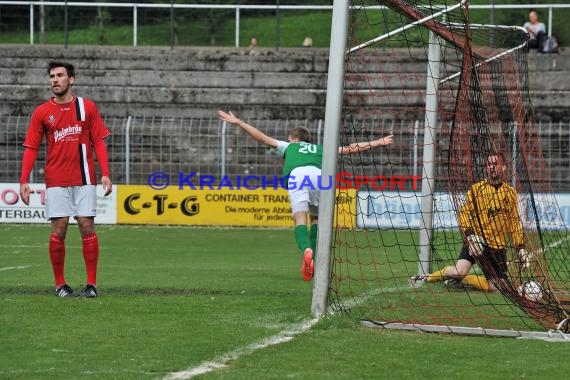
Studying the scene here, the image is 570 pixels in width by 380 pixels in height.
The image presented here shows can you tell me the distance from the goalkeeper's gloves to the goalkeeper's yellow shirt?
0.54ft

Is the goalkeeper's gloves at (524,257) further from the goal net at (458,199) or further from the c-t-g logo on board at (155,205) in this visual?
the c-t-g logo on board at (155,205)

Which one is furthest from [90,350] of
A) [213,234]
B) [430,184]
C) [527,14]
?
[527,14]

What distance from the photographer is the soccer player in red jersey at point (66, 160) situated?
32.6 ft

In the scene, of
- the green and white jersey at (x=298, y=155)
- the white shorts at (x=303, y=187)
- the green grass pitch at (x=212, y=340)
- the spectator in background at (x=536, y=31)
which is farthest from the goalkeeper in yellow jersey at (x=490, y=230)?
the spectator in background at (x=536, y=31)

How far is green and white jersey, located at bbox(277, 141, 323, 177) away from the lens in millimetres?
12344

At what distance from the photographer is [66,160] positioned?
32.6 feet

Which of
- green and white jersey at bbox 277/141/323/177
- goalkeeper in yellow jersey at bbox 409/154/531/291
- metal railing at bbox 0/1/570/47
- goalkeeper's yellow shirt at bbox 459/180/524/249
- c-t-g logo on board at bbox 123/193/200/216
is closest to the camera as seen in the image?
goalkeeper in yellow jersey at bbox 409/154/531/291

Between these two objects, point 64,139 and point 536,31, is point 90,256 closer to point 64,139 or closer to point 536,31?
point 64,139

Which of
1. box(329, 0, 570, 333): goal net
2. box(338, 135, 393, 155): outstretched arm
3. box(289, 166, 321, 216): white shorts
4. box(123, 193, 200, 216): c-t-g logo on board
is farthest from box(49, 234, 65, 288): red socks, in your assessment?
box(123, 193, 200, 216): c-t-g logo on board

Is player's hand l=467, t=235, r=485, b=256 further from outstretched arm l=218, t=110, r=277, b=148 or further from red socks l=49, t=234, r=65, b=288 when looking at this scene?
red socks l=49, t=234, r=65, b=288

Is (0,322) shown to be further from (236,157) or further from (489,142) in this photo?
(236,157)

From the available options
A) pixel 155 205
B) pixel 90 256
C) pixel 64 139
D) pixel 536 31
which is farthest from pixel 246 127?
pixel 536 31

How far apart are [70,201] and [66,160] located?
14.1 inches

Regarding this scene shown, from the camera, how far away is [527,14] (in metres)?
31.0
